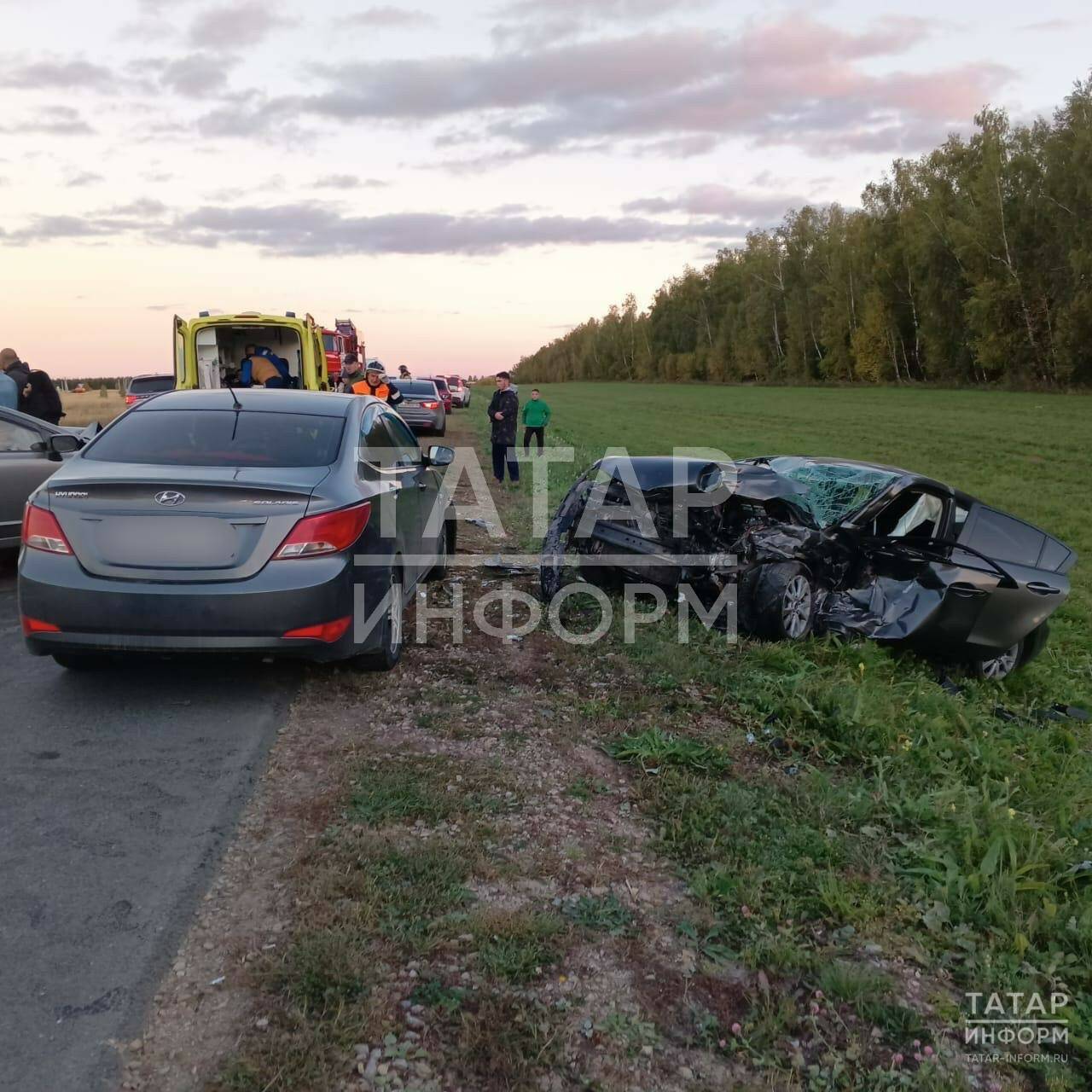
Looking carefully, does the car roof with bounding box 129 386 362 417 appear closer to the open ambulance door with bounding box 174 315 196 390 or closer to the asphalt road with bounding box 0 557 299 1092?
the asphalt road with bounding box 0 557 299 1092

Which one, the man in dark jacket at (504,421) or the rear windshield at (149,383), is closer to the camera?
the man in dark jacket at (504,421)

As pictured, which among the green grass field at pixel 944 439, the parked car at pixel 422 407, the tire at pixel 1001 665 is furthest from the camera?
the parked car at pixel 422 407

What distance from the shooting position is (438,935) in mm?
2967

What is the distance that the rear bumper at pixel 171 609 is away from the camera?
4469 mm

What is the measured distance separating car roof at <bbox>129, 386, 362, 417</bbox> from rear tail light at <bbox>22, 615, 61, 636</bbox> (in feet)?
4.90

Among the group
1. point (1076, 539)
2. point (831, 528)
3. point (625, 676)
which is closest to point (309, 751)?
point (625, 676)

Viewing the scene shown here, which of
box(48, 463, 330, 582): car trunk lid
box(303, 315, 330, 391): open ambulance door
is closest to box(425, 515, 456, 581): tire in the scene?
box(48, 463, 330, 582): car trunk lid

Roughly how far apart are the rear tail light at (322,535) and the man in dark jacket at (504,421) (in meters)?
9.74

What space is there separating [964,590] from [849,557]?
0.78m

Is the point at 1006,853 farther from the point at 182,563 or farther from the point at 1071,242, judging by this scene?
the point at 1071,242

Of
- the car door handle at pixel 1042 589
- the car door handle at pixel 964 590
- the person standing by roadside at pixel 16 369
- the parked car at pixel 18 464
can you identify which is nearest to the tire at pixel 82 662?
the parked car at pixel 18 464

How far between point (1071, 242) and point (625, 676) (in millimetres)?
50200

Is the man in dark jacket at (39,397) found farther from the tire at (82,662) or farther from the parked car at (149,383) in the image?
the parked car at (149,383)

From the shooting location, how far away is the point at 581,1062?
249 cm
